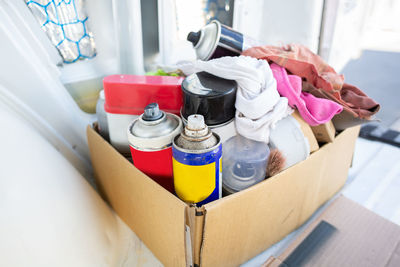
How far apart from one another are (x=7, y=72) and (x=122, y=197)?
17.7 inches

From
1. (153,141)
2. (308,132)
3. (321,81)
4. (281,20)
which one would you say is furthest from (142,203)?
(281,20)

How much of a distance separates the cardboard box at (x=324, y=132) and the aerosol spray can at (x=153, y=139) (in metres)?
0.35

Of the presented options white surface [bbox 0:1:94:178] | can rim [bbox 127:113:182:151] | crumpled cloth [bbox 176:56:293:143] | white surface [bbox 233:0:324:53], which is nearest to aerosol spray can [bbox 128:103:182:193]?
can rim [bbox 127:113:182:151]

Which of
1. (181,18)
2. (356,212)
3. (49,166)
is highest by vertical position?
(181,18)

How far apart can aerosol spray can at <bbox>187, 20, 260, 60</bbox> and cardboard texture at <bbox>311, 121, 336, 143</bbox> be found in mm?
293

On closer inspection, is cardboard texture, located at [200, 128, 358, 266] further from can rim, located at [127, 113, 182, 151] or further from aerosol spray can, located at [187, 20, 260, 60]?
aerosol spray can, located at [187, 20, 260, 60]

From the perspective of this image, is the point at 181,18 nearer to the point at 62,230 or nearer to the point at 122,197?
the point at 122,197

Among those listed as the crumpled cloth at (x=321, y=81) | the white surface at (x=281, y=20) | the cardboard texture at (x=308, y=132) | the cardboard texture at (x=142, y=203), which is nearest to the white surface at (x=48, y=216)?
the cardboard texture at (x=142, y=203)

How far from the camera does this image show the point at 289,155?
612 millimetres

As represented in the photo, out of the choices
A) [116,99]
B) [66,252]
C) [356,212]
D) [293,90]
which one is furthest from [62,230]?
[356,212]

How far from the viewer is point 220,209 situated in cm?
47

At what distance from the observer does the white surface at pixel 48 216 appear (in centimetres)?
53

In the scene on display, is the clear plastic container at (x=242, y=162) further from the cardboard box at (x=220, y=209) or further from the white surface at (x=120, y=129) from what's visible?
the white surface at (x=120, y=129)

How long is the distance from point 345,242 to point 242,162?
319 millimetres
